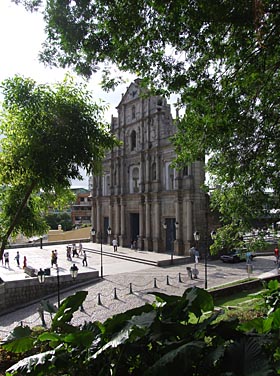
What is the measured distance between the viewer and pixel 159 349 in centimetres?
347

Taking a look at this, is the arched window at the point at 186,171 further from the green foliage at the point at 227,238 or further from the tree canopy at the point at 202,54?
the tree canopy at the point at 202,54

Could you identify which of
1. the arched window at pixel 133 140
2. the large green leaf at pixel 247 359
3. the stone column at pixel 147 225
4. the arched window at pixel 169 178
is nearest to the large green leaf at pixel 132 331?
the large green leaf at pixel 247 359

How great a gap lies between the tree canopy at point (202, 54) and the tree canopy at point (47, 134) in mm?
961

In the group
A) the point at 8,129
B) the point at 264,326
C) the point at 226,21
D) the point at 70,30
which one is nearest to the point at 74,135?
the point at 8,129

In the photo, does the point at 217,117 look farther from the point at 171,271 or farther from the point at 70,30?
the point at 171,271

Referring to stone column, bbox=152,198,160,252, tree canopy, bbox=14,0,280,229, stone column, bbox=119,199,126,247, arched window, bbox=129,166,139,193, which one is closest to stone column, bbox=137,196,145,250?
stone column, bbox=152,198,160,252

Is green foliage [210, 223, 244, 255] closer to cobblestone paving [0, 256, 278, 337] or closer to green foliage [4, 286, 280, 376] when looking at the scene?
cobblestone paving [0, 256, 278, 337]

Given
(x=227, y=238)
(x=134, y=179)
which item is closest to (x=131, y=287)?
(x=227, y=238)

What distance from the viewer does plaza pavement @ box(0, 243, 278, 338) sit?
15.1 metres

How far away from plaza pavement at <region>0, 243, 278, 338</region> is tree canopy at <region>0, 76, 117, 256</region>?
19.2 ft

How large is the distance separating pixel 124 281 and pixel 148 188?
48.1ft

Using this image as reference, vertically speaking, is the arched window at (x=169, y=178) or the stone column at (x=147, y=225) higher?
the arched window at (x=169, y=178)

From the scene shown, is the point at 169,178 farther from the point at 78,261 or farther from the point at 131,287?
the point at 131,287

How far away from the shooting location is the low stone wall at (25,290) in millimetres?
17469
